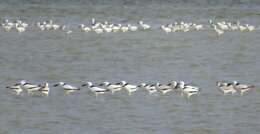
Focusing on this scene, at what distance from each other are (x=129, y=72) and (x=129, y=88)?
13.2 feet

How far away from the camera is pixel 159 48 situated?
34.2 metres

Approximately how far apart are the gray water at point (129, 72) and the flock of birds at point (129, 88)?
0.58 feet

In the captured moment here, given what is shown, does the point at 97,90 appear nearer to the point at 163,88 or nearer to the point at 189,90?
the point at 163,88

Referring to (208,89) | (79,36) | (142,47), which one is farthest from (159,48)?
(208,89)

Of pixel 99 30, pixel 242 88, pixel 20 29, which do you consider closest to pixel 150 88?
pixel 242 88

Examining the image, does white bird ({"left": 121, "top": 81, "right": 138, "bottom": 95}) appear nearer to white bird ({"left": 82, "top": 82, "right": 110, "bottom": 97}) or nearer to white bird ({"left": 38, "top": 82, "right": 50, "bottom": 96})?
white bird ({"left": 82, "top": 82, "right": 110, "bottom": 97})

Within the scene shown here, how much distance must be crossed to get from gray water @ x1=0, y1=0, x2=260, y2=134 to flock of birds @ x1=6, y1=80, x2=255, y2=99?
178 millimetres

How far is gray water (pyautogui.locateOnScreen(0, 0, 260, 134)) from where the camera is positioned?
787 inches

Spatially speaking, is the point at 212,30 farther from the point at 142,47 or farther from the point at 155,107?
the point at 155,107

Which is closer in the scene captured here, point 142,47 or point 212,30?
point 142,47

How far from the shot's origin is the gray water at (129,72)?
2000cm

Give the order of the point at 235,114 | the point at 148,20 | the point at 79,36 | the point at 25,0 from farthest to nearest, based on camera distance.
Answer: the point at 25,0
the point at 148,20
the point at 79,36
the point at 235,114

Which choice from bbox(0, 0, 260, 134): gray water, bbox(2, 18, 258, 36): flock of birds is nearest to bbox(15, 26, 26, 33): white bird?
bbox(2, 18, 258, 36): flock of birds

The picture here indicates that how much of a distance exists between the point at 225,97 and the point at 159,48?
35.5ft
